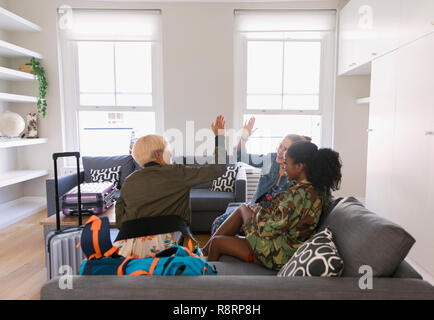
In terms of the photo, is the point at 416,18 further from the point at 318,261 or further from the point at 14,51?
the point at 14,51

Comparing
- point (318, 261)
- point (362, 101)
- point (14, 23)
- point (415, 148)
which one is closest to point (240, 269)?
point (318, 261)

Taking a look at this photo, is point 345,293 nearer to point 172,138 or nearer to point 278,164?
point 278,164

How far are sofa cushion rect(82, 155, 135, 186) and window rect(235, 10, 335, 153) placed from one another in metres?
1.56

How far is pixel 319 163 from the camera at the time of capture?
5.43ft

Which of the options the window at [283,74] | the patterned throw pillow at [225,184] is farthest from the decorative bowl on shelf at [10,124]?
the window at [283,74]

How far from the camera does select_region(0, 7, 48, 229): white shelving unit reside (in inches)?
142

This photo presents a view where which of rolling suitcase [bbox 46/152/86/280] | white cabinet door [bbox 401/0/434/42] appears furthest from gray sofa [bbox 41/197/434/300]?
white cabinet door [bbox 401/0/434/42]

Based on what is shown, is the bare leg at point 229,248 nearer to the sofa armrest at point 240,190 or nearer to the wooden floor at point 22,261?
the wooden floor at point 22,261

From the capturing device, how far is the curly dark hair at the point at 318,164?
5.37 feet
